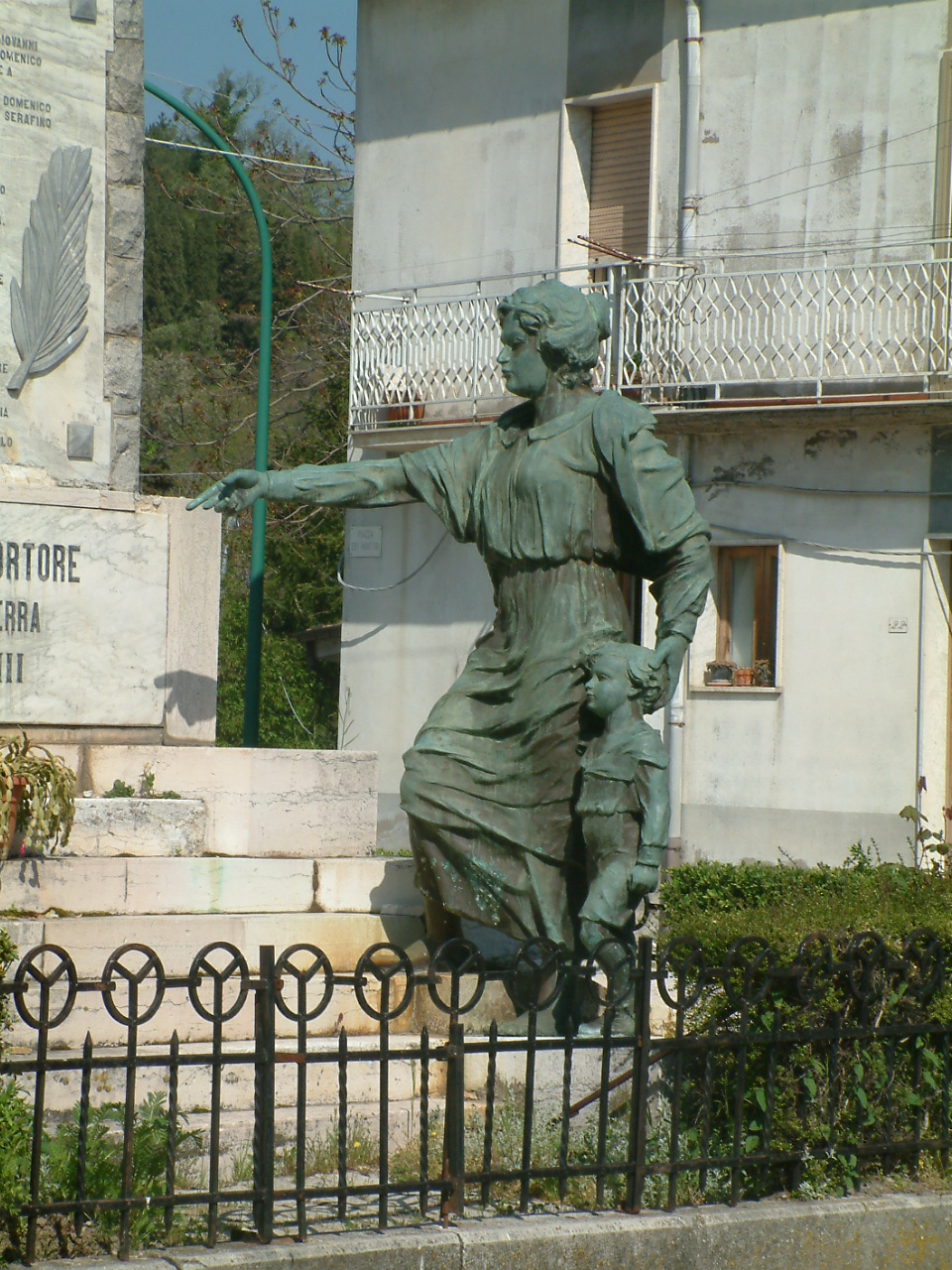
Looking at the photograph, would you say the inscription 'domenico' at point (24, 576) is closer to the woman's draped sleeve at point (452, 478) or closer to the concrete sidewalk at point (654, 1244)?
the woman's draped sleeve at point (452, 478)

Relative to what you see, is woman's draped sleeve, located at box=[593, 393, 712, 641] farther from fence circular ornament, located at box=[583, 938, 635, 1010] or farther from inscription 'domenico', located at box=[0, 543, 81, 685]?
inscription 'domenico', located at box=[0, 543, 81, 685]

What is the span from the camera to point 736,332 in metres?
15.2

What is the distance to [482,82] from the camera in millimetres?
16938

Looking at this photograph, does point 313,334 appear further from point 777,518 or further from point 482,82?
point 777,518

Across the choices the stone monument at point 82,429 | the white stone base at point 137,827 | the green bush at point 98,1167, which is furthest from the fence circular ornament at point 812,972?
the stone monument at point 82,429

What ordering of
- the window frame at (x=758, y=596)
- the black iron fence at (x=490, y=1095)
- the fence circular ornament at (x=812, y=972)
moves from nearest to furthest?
the black iron fence at (x=490, y=1095) → the fence circular ornament at (x=812, y=972) → the window frame at (x=758, y=596)

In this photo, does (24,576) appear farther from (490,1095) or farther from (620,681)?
(490,1095)

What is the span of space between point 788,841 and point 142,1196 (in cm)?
1146

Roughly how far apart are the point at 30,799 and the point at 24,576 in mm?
1377

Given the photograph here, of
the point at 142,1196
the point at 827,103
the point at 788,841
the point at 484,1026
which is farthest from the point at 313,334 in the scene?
the point at 142,1196

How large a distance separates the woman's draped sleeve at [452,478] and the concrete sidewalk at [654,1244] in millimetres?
2424

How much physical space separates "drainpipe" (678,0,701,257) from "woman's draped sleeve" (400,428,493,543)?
10.2 m

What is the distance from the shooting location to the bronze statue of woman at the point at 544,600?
5.48 metres

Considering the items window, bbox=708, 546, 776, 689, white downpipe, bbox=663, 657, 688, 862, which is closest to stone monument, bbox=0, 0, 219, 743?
white downpipe, bbox=663, 657, 688, 862
